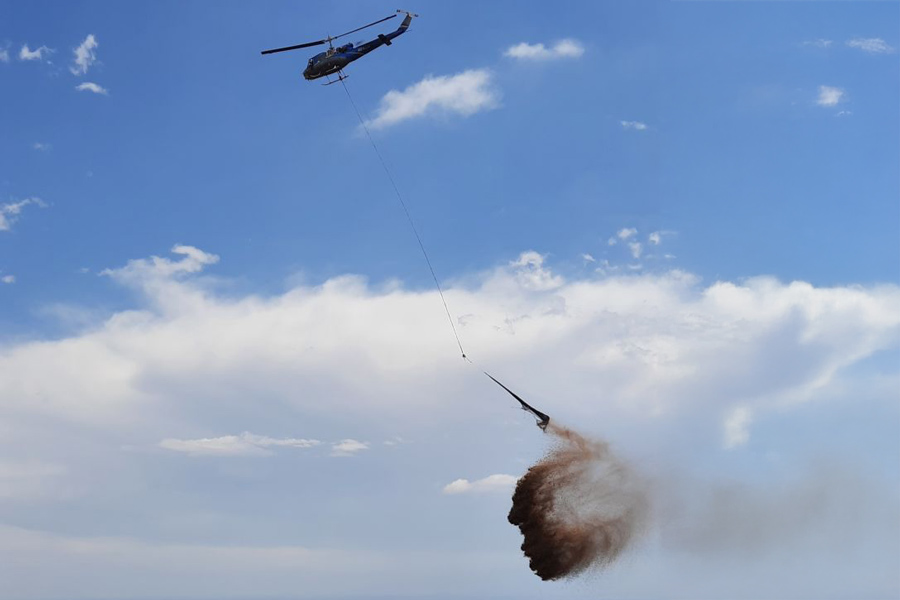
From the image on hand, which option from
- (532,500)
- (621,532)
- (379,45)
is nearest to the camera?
(532,500)

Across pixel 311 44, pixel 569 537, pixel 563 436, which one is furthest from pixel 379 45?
pixel 569 537

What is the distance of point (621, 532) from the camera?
74438 millimetres

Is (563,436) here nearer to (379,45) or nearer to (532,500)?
(532,500)

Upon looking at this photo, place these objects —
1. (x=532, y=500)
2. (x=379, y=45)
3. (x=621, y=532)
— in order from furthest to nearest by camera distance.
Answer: (x=379, y=45)
(x=621, y=532)
(x=532, y=500)

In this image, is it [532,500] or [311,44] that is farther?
[311,44]

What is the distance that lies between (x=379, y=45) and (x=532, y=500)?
49.7 meters

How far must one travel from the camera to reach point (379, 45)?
260 feet

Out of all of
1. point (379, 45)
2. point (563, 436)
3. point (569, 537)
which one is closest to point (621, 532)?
point (569, 537)

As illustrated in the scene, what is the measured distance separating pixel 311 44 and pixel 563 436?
47.7 meters

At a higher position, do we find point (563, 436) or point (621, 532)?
point (563, 436)

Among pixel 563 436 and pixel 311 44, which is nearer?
pixel 563 436

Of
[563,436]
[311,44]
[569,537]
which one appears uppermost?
[311,44]

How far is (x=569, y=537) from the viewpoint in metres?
70.1

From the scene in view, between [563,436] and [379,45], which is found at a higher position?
[379,45]
